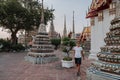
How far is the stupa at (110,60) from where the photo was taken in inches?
110

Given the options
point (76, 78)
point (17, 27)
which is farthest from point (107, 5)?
point (17, 27)

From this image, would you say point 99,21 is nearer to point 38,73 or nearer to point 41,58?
point 41,58

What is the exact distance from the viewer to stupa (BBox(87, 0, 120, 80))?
9.21 feet

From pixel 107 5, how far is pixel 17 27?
48.8ft

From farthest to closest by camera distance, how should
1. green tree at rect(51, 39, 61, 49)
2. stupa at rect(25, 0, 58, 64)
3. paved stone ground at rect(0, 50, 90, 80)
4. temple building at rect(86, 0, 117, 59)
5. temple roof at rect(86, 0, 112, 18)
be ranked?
1. green tree at rect(51, 39, 61, 49)
2. stupa at rect(25, 0, 58, 64)
3. temple building at rect(86, 0, 117, 59)
4. temple roof at rect(86, 0, 112, 18)
5. paved stone ground at rect(0, 50, 90, 80)

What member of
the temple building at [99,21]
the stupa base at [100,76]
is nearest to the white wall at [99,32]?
the temple building at [99,21]

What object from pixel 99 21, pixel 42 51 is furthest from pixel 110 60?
pixel 42 51

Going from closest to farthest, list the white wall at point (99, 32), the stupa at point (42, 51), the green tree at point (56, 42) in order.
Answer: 1. the white wall at point (99, 32)
2. the stupa at point (42, 51)
3. the green tree at point (56, 42)

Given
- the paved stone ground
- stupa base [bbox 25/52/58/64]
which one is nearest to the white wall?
the paved stone ground

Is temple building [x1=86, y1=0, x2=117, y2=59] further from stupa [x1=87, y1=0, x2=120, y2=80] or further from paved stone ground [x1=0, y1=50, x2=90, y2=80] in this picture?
stupa [x1=87, y1=0, x2=120, y2=80]

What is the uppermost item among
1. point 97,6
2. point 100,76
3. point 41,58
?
point 97,6

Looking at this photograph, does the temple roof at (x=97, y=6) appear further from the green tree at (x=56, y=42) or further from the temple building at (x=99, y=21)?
the green tree at (x=56, y=42)

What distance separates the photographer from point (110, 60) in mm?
2910

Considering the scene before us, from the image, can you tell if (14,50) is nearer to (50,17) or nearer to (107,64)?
(50,17)
